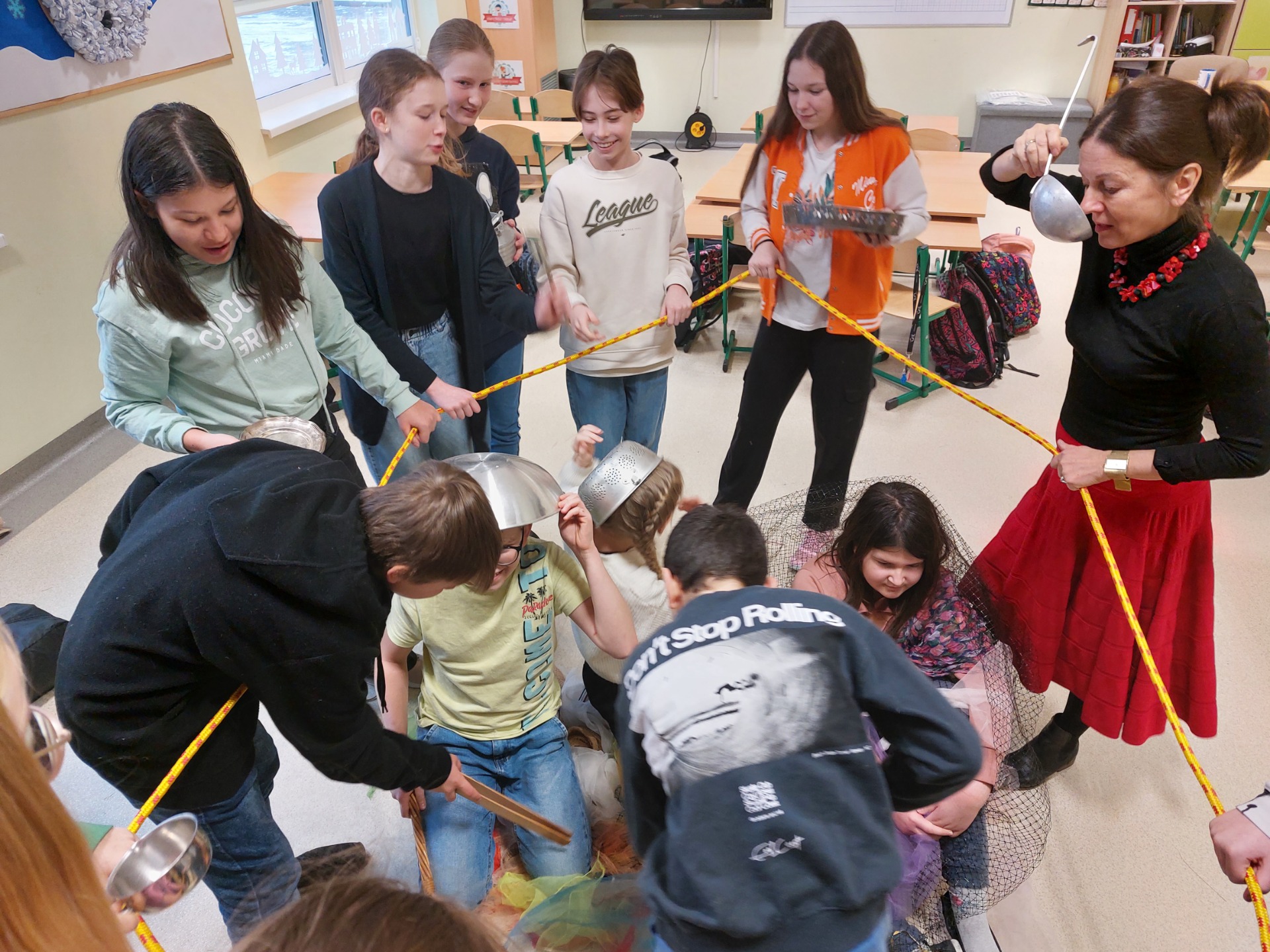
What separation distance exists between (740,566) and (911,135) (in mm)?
4318

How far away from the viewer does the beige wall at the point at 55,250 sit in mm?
3084

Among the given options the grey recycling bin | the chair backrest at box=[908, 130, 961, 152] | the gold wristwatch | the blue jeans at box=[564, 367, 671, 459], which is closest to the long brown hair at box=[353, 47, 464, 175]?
the blue jeans at box=[564, 367, 671, 459]

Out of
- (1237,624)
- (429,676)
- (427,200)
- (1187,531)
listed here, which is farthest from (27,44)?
(1237,624)

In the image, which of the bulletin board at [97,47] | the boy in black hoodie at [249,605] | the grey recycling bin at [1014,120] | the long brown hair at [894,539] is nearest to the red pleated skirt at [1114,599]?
the long brown hair at [894,539]

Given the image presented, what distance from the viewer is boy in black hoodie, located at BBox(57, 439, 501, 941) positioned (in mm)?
1039

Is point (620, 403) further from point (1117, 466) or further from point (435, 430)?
point (1117, 466)

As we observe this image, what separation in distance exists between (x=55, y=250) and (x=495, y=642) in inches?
115

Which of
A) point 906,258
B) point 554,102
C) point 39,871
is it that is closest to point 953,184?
point 906,258

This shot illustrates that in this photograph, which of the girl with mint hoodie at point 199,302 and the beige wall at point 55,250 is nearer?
the girl with mint hoodie at point 199,302

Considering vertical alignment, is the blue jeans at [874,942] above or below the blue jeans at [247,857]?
above

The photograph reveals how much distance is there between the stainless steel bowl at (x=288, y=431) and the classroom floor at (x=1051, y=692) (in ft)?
3.03

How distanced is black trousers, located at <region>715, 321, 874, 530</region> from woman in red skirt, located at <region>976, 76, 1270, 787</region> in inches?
25.5

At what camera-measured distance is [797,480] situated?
3137 millimetres

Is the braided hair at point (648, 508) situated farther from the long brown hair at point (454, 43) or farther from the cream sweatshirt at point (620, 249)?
the long brown hair at point (454, 43)
